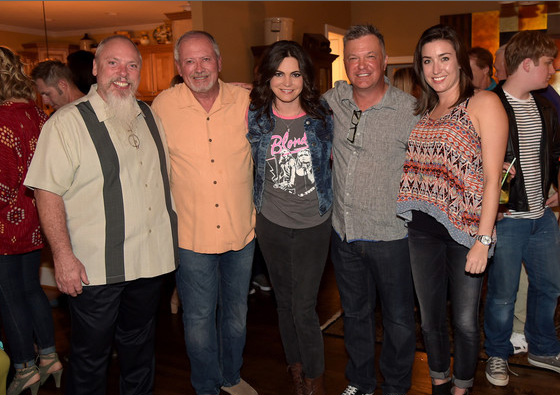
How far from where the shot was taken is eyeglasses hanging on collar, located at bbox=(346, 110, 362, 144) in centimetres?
230

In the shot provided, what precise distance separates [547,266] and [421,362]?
88 centimetres

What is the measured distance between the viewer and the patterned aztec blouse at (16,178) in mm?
2480

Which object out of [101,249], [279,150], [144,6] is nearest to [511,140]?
[279,150]

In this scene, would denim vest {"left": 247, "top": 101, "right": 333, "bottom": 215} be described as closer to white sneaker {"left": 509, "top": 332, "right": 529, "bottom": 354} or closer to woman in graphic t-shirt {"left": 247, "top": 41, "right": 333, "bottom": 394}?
woman in graphic t-shirt {"left": 247, "top": 41, "right": 333, "bottom": 394}

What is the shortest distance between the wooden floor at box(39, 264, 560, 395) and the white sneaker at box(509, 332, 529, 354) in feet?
0.59

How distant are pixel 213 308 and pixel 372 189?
0.95 meters

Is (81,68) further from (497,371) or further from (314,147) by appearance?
(497,371)

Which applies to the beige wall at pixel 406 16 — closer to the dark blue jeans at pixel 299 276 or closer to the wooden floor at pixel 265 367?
the wooden floor at pixel 265 367

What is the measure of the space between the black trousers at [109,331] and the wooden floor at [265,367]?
567 millimetres

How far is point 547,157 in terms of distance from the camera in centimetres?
262

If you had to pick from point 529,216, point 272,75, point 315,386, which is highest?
point 272,75

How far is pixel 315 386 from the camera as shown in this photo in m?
2.55

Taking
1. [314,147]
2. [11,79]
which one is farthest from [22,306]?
[314,147]

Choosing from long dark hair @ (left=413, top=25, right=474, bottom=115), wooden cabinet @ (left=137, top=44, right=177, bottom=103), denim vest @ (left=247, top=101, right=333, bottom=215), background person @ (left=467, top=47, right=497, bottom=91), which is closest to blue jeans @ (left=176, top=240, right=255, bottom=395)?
denim vest @ (left=247, top=101, right=333, bottom=215)
